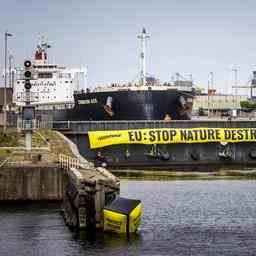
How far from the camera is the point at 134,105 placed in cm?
13112

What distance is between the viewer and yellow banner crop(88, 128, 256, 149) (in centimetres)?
10280

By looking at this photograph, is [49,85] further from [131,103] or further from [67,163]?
[67,163]

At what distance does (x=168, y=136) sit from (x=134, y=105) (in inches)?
1052

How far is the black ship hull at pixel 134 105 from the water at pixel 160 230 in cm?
5948

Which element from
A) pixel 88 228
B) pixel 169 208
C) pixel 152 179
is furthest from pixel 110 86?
pixel 88 228

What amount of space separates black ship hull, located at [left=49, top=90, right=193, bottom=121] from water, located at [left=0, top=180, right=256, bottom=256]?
59480 millimetres

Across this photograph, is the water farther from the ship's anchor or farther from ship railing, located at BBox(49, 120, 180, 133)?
ship railing, located at BBox(49, 120, 180, 133)

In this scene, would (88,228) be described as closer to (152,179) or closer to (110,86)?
(152,179)

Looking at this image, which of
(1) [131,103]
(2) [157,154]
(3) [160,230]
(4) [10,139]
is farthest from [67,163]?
(1) [131,103]

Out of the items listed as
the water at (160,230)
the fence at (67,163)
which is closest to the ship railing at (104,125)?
the water at (160,230)

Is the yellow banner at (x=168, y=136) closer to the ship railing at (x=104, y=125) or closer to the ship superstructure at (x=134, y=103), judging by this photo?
the ship railing at (x=104, y=125)

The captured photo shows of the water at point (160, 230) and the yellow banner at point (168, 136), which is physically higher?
the yellow banner at point (168, 136)

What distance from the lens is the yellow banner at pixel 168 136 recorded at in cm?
10280

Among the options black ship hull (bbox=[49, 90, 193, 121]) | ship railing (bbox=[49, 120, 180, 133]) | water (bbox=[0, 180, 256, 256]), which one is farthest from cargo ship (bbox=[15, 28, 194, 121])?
water (bbox=[0, 180, 256, 256])
